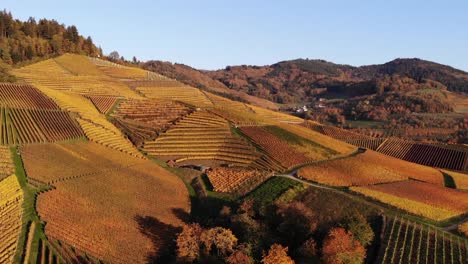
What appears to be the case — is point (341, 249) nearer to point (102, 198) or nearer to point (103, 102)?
point (102, 198)

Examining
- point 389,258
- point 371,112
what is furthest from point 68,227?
point 371,112

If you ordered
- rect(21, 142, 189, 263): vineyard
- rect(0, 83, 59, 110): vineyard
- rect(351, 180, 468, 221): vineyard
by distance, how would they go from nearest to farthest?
rect(21, 142, 189, 263): vineyard, rect(351, 180, 468, 221): vineyard, rect(0, 83, 59, 110): vineyard

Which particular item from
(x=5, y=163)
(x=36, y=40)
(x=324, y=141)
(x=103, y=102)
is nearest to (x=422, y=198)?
(x=324, y=141)

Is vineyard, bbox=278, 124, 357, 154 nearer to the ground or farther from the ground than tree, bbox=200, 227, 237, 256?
farther from the ground

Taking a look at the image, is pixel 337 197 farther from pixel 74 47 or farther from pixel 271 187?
pixel 74 47

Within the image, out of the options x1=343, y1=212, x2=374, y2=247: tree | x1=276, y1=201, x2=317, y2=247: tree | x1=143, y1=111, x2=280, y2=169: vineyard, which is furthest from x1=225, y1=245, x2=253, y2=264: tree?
x1=143, y1=111, x2=280, y2=169: vineyard

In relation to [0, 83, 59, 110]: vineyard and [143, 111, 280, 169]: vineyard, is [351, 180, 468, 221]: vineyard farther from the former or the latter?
[0, 83, 59, 110]: vineyard
